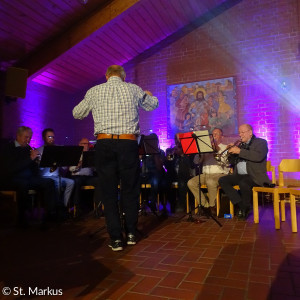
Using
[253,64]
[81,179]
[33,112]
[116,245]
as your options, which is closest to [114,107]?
[116,245]

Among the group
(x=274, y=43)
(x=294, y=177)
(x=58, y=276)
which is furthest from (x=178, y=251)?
(x=274, y=43)

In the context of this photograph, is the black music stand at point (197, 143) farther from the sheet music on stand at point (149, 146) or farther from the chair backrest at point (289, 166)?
the chair backrest at point (289, 166)

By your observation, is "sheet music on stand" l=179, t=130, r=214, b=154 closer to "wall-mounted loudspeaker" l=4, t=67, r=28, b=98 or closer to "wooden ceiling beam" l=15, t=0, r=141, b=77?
"wooden ceiling beam" l=15, t=0, r=141, b=77

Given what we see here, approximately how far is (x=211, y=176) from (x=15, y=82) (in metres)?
4.02

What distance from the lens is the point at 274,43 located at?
6.16 metres

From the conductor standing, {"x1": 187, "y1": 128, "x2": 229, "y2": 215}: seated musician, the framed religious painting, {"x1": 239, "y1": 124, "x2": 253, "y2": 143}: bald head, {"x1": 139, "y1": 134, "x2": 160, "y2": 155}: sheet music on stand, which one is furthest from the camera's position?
the framed religious painting

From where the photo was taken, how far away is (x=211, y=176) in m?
4.62

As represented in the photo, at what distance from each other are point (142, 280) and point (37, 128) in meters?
5.19

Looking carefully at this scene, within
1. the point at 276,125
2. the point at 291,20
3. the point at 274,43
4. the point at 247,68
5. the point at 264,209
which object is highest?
the point at 291,20

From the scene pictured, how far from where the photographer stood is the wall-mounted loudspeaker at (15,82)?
5305 mm

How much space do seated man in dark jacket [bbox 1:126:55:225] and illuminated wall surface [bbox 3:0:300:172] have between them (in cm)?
138

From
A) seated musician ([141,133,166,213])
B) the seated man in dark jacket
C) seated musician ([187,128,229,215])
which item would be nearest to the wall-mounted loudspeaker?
the seated man in dark jacket

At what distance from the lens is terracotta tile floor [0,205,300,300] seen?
1729mm

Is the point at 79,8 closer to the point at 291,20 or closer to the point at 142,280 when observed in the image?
the point at 291,20
